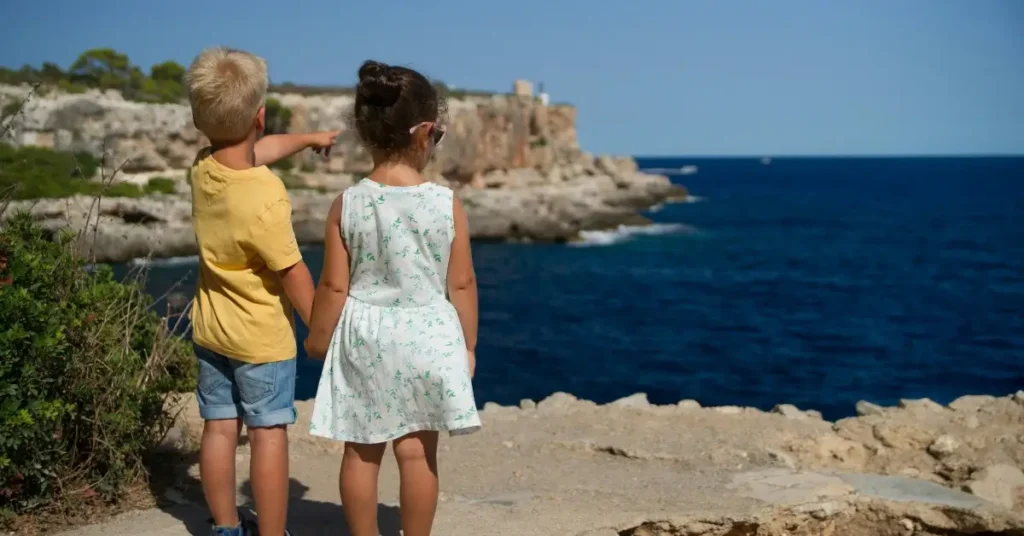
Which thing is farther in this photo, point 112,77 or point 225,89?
point 112,77

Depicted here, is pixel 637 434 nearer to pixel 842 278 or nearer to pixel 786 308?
pixel 786 308

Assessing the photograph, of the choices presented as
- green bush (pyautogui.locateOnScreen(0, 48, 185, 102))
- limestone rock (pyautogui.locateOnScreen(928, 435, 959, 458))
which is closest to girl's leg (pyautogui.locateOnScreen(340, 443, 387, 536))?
limestone rock (pyautogui.locateOnScreen(928, 435, 959, 458))

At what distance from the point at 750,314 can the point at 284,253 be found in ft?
81.0

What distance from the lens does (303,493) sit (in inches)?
188

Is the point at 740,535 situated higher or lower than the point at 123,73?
lower

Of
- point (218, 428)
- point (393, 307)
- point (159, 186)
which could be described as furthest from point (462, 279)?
point (159, 186)

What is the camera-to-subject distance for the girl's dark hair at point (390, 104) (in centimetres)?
327

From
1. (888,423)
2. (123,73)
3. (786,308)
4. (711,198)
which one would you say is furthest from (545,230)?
(711,198)

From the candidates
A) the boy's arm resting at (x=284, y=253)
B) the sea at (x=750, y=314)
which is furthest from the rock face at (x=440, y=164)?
the boy's arm resting at (x=284, y=253)

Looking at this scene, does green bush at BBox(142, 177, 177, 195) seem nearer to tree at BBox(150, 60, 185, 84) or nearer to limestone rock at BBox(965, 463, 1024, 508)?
tree at BBox(150, 60, 185, 84)

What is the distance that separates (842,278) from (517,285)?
11876 millimetres

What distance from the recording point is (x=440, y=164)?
49.2 metres

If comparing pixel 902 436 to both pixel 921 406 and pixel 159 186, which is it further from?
pixel 159 186

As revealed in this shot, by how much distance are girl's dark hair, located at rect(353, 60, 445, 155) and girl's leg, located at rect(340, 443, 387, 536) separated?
3.42 ft
